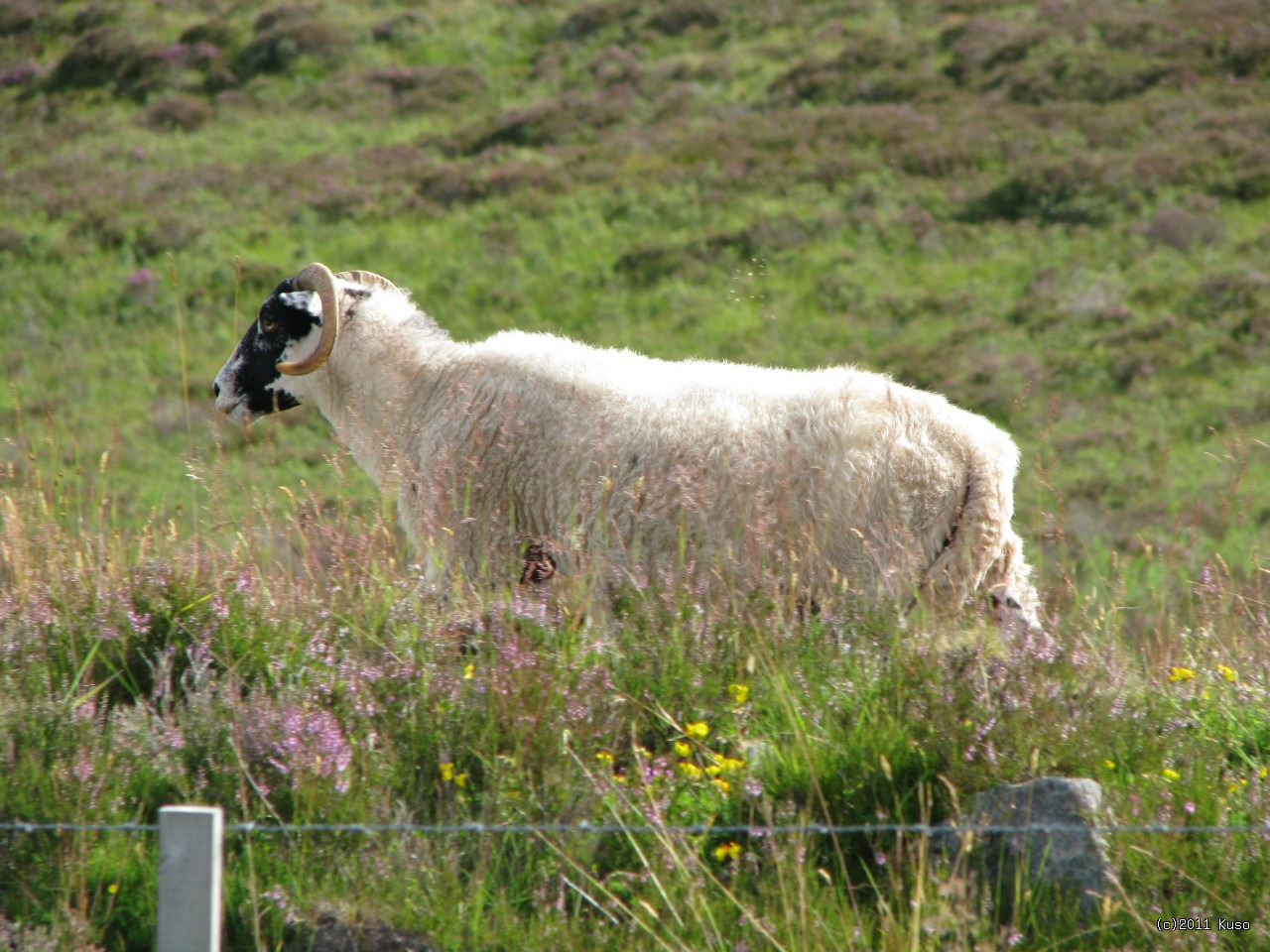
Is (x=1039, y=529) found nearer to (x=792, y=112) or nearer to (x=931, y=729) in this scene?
(x=931, y=729)

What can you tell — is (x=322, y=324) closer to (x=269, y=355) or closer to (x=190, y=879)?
(x=269, y=355)

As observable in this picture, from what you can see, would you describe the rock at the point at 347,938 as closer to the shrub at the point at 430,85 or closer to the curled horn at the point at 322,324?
the curled horn at the point at 322,324

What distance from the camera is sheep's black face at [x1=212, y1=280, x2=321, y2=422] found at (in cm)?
708

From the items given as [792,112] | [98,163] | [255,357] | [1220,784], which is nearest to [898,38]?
[792,112]

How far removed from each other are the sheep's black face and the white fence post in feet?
14.8

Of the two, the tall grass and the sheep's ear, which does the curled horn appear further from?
the tall grass

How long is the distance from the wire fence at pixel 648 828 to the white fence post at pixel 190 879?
0.73ft

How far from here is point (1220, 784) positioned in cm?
391

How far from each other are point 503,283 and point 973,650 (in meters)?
23.9

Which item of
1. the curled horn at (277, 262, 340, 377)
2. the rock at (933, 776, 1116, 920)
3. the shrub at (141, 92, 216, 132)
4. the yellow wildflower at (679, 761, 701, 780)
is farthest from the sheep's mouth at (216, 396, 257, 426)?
the shrub at (141, 92, 216, 132)

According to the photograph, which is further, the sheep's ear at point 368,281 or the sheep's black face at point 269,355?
the sheep's ear at point 368,281

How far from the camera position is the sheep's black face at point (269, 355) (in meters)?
7.08

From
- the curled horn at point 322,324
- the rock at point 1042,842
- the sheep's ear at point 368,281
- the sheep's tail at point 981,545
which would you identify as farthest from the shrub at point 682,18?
the rock at point 1042,842

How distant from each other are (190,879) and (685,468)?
3312 mm
